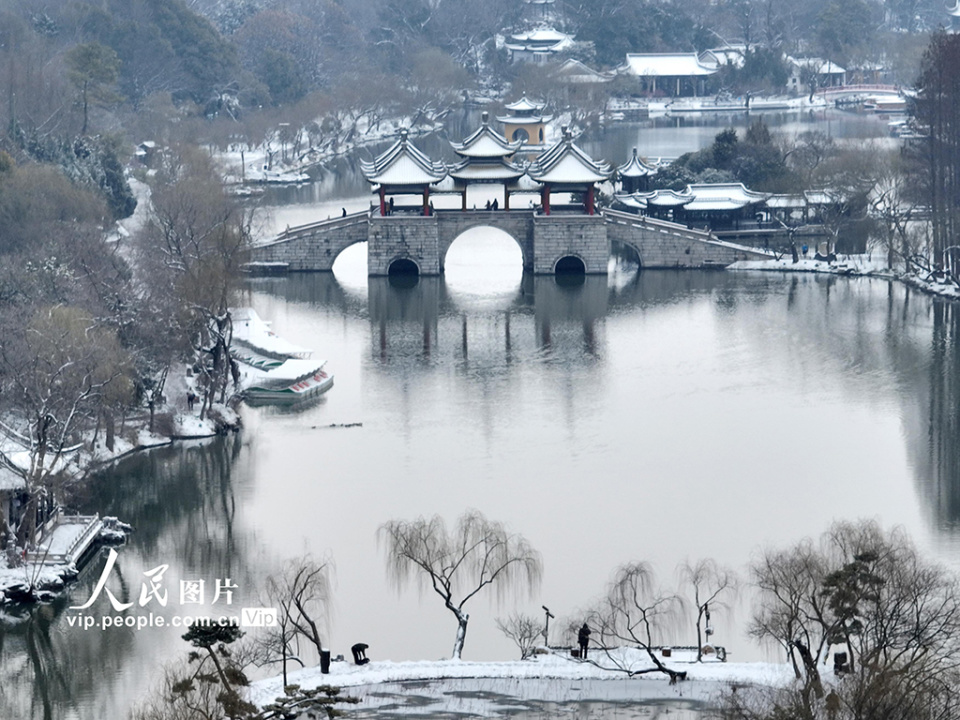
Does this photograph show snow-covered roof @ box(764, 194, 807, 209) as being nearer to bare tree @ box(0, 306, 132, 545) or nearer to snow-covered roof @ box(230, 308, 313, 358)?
snow-covered roof @ box(230, 308, 313, 358)

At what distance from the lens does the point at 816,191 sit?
6344 centimetres

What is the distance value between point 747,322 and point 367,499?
62.8 feet

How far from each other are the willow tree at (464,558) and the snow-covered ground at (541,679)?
2.71 metres

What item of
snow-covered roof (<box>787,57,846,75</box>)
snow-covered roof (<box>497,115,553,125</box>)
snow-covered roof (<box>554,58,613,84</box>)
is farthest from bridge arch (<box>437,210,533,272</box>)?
snow-covered roof (<box>787,57,846,75</box>)

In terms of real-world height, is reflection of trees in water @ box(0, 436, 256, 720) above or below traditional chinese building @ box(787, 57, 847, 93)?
below

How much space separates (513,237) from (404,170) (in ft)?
12.8

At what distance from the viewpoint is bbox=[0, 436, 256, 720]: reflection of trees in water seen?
91.9 ft

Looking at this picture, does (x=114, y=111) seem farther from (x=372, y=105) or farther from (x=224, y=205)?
(x=224, y=205)

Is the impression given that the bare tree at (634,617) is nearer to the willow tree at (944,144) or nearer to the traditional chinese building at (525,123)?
the willow tree at (944,144)

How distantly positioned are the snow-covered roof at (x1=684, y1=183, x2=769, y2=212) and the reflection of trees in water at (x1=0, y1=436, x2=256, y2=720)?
26974mm

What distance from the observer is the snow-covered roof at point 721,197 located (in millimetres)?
64188

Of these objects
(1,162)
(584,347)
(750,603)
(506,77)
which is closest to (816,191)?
(584,347)

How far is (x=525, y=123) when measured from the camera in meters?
87.4

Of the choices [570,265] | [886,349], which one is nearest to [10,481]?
[886,349]
